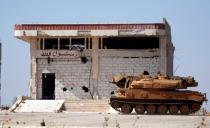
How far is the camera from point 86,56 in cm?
5138

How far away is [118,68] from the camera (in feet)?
167

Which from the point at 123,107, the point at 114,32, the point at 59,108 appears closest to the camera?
the point at 123,107

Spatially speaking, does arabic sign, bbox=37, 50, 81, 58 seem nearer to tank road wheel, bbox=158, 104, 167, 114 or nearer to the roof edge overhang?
the roof edge overhang

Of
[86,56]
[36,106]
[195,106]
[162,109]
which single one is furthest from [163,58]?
[162,109]

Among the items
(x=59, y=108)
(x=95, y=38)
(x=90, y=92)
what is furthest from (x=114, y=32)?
(x=59, y=108)

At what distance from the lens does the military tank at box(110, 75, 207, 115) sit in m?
37.7

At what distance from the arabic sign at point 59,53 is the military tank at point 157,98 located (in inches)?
543

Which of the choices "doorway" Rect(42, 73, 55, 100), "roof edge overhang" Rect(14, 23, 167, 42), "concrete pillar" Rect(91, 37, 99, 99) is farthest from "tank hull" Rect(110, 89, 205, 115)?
"doorway" Rect(42, 73, 55, 100)

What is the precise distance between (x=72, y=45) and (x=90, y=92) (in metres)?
4.52

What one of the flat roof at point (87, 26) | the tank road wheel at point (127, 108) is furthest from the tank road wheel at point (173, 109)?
the flat roof at point (87, 26)

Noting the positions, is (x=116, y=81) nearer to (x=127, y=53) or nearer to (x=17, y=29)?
(x=127, y=53)

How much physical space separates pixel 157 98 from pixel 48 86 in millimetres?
16902

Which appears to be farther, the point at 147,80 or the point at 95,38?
the point at 95,38

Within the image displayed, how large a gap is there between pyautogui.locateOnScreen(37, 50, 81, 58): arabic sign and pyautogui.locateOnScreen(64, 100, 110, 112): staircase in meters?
6.41
